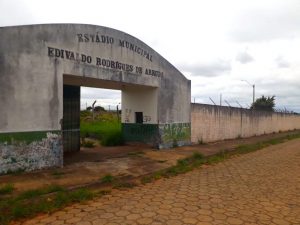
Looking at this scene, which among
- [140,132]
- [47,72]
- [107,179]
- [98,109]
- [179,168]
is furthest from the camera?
[98,109]

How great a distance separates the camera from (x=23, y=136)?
8383 mm

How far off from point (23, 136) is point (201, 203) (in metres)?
4.77

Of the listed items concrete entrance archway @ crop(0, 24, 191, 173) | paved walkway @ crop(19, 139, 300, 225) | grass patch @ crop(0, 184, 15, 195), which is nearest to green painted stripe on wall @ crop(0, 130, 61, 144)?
concrete entrance archway @ crop(0, 24, 191, 173)

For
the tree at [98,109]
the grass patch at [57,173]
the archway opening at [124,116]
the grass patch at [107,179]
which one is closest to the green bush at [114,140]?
the archway opening at [124,116]

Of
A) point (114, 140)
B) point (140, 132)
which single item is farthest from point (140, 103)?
point (114, 140)

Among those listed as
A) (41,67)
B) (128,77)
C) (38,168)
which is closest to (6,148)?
(38,168)

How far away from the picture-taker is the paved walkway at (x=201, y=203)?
519 centimetres

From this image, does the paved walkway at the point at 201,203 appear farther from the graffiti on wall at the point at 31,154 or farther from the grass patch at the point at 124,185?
the graffiti on wall at the point at 31,154

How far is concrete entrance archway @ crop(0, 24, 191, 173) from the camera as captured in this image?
810 centimetres

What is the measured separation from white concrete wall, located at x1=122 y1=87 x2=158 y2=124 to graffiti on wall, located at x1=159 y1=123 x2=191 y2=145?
653 millimetres

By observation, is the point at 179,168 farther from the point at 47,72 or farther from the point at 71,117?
the point at 71,117

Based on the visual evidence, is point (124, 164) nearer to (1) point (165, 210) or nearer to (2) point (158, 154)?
(2) point (158, 154)

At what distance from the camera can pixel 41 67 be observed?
29.0 ft

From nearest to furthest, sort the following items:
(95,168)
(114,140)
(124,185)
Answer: (124,185), (95,168), (114,140)
